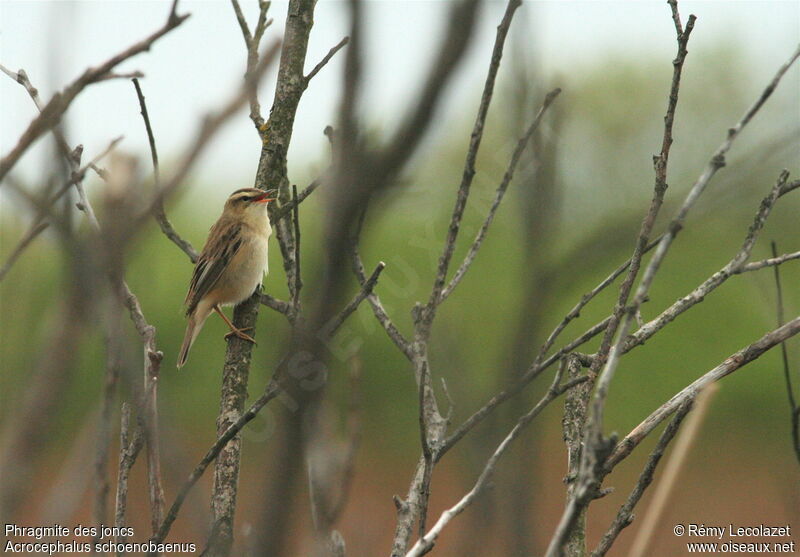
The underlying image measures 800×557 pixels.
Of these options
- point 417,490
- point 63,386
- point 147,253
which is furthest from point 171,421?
point 417,490

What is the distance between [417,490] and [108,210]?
1.18m

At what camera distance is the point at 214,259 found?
Result: 539 cm

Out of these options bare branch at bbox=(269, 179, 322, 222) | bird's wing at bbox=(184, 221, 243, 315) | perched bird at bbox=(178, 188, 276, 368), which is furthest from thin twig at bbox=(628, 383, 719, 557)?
bird's wing at bbox=(184, 221, 243, 315)

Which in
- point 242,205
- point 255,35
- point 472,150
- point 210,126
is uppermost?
point 242,205

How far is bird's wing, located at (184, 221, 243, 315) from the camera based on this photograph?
531cm

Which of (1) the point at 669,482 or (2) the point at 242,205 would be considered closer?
(1) the point at 669,482

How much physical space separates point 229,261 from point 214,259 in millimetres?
142

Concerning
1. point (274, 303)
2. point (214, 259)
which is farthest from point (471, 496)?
point (214, 259)

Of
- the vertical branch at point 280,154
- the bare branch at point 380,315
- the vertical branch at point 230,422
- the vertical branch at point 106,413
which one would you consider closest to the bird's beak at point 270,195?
the vertical branch at point 280,154

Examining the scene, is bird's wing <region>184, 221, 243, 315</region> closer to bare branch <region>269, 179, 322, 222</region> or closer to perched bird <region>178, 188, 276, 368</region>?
perched bird <region>178, 188, 276, 368</region>

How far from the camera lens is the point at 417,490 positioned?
190cm

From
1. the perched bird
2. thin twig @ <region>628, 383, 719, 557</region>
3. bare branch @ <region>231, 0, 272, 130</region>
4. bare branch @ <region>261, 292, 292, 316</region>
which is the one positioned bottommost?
thin twig @ <region>628, 383, 719, 557</region>

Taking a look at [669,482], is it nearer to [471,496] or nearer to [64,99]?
[471,496]

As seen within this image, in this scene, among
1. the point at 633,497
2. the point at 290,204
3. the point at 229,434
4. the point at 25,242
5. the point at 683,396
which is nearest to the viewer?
the point at 25,242
